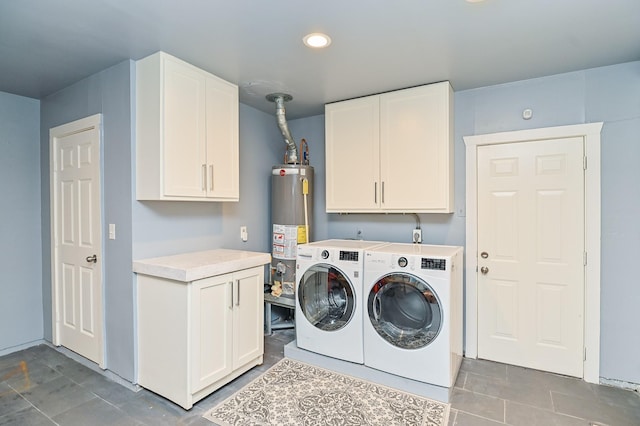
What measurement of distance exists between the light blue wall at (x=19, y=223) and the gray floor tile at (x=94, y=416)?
1521mm

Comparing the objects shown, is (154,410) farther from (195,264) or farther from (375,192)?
(375,192)

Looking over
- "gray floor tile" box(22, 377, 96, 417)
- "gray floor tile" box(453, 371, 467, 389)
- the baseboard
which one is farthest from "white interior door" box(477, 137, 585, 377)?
the baseboard

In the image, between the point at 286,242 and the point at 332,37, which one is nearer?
the point at 332,37

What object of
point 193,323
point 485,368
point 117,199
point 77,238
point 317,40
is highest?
point 317,40

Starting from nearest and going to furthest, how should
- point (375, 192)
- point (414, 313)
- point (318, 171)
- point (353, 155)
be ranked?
point (414, 313) → point (375, 192) → point (353, 155) → point (318, 171)

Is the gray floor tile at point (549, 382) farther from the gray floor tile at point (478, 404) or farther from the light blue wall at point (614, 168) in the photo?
the gray floor tile at point (478, 404)

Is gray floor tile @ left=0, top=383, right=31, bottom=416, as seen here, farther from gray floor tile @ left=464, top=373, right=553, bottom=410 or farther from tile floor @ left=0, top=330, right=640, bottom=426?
gray floor tile @ left=464, top=373, right=553, bottom=410

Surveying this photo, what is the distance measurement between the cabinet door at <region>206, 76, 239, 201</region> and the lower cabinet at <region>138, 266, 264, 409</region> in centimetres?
74

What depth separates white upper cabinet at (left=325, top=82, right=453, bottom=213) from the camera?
9.08 ft

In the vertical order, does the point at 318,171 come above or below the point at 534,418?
above

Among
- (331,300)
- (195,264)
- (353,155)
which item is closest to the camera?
(195,264)

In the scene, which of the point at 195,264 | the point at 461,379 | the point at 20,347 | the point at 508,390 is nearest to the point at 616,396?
the point at 508,390

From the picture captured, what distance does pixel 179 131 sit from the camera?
93.6 inches

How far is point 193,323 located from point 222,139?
147cm
